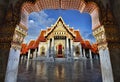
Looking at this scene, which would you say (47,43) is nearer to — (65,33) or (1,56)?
(65,33)

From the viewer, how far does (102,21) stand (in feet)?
8.29

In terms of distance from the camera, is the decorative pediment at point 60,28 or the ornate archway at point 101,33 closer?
the ornate archway at point 101,33

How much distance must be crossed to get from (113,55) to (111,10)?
1165 mm

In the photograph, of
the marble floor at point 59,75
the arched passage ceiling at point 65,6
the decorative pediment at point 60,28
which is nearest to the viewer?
the arched passage ceiling at point 65,6

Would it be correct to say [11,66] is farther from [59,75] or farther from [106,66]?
[59,75]

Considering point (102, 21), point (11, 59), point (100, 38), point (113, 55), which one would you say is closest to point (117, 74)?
point (113, 55)

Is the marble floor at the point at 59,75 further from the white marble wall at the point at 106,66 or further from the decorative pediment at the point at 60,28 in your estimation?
the decorative pediment at the point at 60,28

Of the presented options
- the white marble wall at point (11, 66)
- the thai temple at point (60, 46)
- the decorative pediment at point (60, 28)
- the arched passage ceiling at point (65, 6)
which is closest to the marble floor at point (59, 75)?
the white marble wall at point (11, 66)

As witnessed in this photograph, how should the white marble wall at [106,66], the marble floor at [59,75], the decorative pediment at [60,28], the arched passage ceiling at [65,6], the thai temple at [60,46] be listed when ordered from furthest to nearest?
the decorative pediment at [60,28] → the thai temple at [60,46] → the marble floor at [59,75] → the arched passage ceiling at [65,6] → the white marble wall at [106,66]

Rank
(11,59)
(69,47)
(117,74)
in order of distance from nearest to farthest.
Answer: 1. (117,74)
2. (11,59)
3. (69,47)

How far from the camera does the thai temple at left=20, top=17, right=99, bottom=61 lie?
833 inches

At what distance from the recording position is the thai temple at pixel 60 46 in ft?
69.4

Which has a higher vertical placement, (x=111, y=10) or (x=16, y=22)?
(x=111, y=10)

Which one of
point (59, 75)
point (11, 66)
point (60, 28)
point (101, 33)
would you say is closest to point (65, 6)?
A: point (101, 33)
